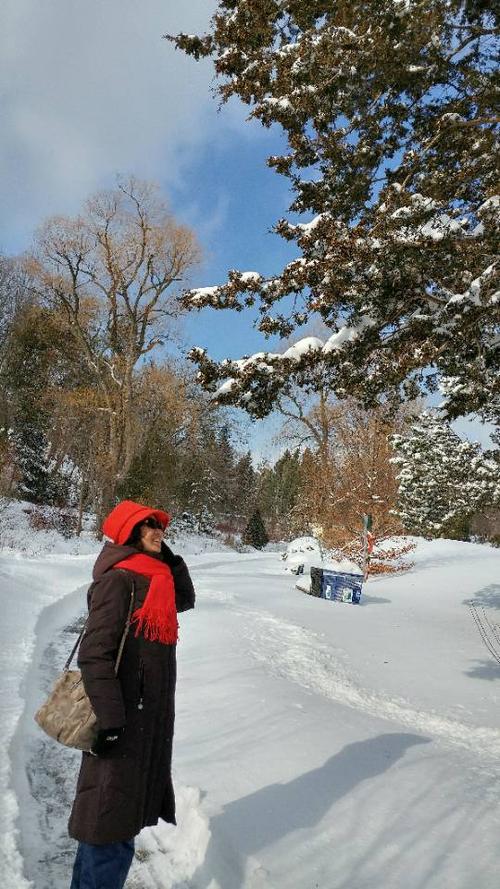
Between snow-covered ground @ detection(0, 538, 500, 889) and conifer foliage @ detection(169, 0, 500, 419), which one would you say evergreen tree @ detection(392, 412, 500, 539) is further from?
conifer foliage @ detection(169, 0, 500, 419)

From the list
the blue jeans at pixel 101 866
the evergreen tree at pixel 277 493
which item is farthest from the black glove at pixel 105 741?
the evergreen tree at pixel 277 493

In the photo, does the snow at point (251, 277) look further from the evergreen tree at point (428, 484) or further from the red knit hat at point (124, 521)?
the evergreen tree at point (428, 484)

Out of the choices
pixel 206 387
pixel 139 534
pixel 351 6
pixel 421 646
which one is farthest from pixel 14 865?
pixel 421 646

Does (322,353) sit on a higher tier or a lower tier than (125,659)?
higher

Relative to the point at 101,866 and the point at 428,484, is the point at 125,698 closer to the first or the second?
the point at 101,866

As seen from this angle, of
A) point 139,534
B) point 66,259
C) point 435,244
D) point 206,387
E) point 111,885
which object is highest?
point 66,259

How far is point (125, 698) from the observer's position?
7.79ft

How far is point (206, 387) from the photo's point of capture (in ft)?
20.3

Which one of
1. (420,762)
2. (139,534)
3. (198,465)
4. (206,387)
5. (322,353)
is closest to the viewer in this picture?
(139,534)

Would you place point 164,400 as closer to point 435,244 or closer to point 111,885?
point 435,244

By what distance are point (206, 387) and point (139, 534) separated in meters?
3.75

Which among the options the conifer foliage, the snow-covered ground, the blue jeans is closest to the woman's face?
the blue jeans

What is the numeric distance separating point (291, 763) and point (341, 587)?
10.1 metres

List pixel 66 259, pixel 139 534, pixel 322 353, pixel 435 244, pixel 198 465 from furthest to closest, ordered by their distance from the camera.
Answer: pixel 198 465 → pixel 66 259 → pixel 322 353 → pixel 435 244 → pixel 139 534
